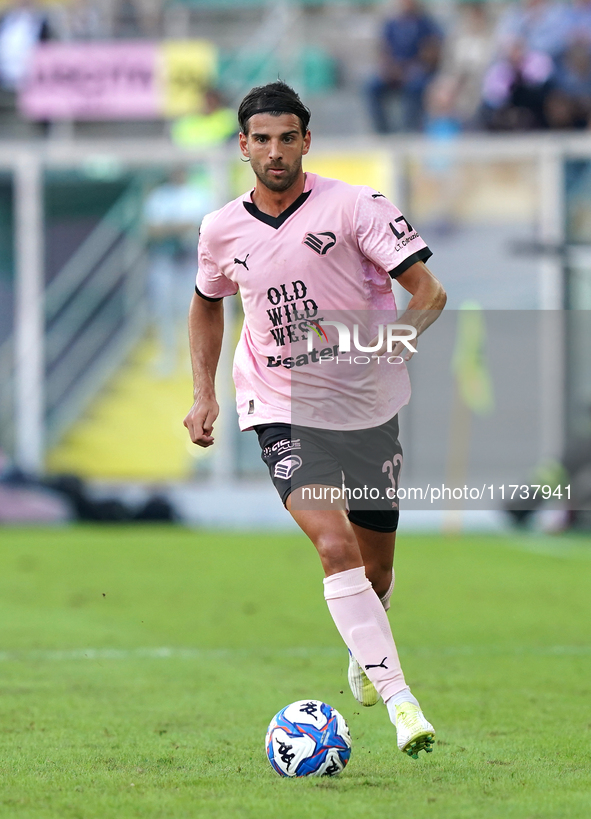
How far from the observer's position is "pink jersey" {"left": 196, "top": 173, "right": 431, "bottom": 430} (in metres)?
4.92

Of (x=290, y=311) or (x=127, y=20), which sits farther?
(x=127, y=20)

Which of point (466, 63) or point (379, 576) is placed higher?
point (466, 63)

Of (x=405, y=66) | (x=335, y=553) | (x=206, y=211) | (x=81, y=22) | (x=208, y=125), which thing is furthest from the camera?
(x=81, y=22)

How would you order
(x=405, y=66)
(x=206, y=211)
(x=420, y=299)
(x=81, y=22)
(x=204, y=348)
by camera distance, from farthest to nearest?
(x=81, y=22)
(x=206, y=211)
(x=405, y=66)
(x=204, y=348)
(x=420, y=299)

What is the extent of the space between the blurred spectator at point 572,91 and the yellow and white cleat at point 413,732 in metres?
14.6

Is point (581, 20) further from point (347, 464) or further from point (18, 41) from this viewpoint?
point (347, 464)

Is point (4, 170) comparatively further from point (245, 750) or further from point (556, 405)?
point (245, 750)

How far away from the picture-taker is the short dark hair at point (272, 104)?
4.86 m

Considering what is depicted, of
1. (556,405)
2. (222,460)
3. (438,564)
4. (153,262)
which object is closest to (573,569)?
(438,564)

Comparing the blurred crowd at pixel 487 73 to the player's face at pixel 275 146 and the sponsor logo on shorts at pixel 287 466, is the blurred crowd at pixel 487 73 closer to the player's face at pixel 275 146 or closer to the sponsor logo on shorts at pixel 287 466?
the player's face at pixel 275 146

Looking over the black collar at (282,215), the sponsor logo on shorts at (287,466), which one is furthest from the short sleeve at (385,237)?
the sponsor logo on shorts at (287,466)

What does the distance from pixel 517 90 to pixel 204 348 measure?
13.3 m

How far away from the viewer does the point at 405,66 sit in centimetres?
1816

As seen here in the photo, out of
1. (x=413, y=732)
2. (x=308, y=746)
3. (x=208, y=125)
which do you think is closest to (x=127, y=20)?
(x=208, y=125)
